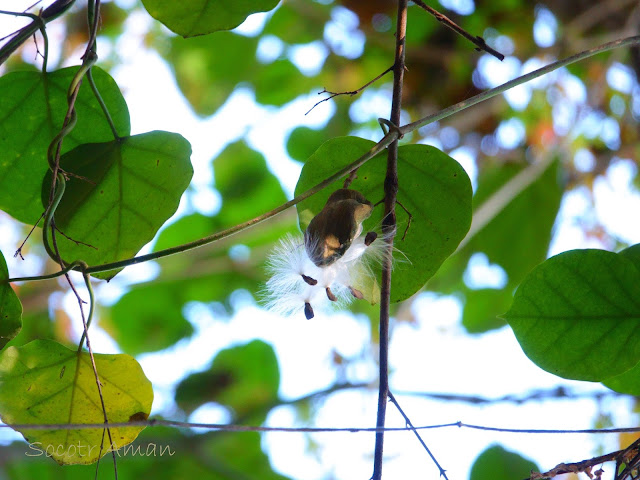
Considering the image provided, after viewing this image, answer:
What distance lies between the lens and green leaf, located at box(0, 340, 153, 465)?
0.63m

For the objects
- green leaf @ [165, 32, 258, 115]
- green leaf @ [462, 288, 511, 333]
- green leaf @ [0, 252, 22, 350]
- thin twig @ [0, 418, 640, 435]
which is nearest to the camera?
thin twig @ [0, 418, 640, 435]

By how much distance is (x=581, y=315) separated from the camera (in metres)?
0.62

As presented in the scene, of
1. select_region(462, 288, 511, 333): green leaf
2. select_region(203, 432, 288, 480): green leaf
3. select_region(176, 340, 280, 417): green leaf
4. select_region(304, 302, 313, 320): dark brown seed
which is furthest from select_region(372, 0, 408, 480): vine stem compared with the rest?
select_region(176, 340, 280, 417): green leaf

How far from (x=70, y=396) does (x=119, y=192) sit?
23 centimetres

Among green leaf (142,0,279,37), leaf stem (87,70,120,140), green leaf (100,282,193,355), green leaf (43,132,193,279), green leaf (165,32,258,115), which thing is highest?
green leaf (165,32,258,115)

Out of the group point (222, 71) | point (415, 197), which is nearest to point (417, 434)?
point (415, 197)

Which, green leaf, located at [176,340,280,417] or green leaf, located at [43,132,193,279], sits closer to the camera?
green leaf, located at [43,132,193,279]

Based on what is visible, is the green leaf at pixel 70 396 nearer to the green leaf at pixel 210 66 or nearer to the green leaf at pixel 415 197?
the green leaf at pixel 415 197

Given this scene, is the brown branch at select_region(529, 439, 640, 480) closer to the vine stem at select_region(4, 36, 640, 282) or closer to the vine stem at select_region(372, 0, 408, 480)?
the vine stem at select_region(372, 0, 408, 480)

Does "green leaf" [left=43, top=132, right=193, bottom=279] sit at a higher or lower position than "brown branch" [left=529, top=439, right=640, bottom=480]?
higher

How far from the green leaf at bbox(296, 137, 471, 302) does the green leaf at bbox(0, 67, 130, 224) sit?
0.24 meters

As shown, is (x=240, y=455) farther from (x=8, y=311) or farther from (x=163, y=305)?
(x=8, y=311)

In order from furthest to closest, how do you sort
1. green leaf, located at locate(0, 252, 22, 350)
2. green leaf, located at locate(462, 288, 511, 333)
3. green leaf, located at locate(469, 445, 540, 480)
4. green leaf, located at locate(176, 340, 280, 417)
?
green leaf, located at locate(176, 340, 280, 417)
green leaf, located at locate(462, 288, 511, 333)
green leaf, located at locate(469, 445, 540, 480)
green leaf, located at locate(0, 252, 22, 350)

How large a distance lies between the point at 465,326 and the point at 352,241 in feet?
3.87
